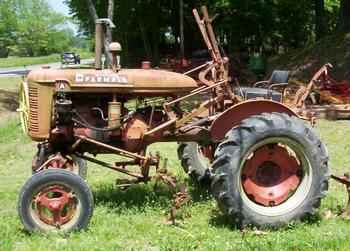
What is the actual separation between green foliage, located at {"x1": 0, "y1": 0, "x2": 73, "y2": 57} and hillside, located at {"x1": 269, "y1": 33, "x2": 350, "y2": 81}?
220 feet

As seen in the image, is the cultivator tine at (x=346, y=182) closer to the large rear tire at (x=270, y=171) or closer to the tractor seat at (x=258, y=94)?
the large rear tire at (x=270, y=171)

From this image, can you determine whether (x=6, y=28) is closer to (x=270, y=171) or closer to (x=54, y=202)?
(x=54, y=202)

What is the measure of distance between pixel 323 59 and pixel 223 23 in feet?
33.8

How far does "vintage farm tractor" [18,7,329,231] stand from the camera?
5617 millimetres

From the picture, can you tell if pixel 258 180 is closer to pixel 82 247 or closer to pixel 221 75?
pixel 221 75

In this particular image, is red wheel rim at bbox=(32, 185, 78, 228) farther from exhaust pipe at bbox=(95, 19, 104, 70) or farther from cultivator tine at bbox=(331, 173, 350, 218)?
cultivator tine at bbox=(331, 173, 350, 218)

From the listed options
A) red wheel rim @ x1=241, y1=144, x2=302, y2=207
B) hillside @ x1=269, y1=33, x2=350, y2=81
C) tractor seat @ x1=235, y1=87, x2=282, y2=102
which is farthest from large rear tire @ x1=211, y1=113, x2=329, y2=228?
hillside @ x1=269, y1=33, x2=350, y2=81

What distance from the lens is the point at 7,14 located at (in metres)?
88.4

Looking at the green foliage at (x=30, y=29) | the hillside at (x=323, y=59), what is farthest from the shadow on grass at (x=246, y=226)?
the green foliage at (x=30, y=29)

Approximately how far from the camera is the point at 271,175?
6.00 metres

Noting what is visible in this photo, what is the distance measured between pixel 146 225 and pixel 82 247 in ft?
2.77

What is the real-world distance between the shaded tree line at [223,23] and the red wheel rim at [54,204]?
2158 centimetres

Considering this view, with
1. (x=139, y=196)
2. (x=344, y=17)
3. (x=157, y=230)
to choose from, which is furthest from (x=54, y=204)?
(x=344, y=17)

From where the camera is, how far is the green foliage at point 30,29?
87.3 metres
